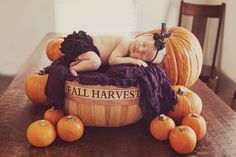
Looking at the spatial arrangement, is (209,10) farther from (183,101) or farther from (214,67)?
(183,101)

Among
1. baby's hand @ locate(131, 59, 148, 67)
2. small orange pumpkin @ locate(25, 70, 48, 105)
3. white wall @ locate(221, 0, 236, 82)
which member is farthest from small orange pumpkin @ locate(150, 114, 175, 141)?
white wall @ locate(221, 0, 236, 82)

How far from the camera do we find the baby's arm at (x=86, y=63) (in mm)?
918

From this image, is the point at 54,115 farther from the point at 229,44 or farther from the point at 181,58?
the point at 229,44

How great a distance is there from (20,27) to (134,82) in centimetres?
190

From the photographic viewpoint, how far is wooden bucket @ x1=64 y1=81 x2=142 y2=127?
2.87 ft

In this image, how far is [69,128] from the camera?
86 cm

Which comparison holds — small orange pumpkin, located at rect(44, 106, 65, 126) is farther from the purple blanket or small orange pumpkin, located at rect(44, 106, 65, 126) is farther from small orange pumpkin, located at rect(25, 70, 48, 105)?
small orange pumpkin, located at rect(25, 70, 48, 105)

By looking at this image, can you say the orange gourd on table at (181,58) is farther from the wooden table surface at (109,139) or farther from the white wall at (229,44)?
the white wall at (229,44)

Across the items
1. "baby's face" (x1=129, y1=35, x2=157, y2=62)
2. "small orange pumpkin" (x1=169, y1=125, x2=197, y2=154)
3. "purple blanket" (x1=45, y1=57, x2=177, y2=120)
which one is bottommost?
"small orange pumpkin" (x1=169, y1=125, x2=197, y2=154)

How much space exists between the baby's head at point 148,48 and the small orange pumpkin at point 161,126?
181 millimetres

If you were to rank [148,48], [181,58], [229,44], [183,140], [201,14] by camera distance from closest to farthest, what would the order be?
[183,140] < [148,48] < [181,58] < [229,44] < [201,14]

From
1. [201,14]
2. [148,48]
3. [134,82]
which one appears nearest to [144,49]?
[148,48]

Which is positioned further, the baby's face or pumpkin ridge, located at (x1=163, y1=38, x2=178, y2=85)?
pumpkin ridge, located at (x1=163, y1=38, x2=178, y2=85)

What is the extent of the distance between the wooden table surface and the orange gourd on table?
0.47ft
